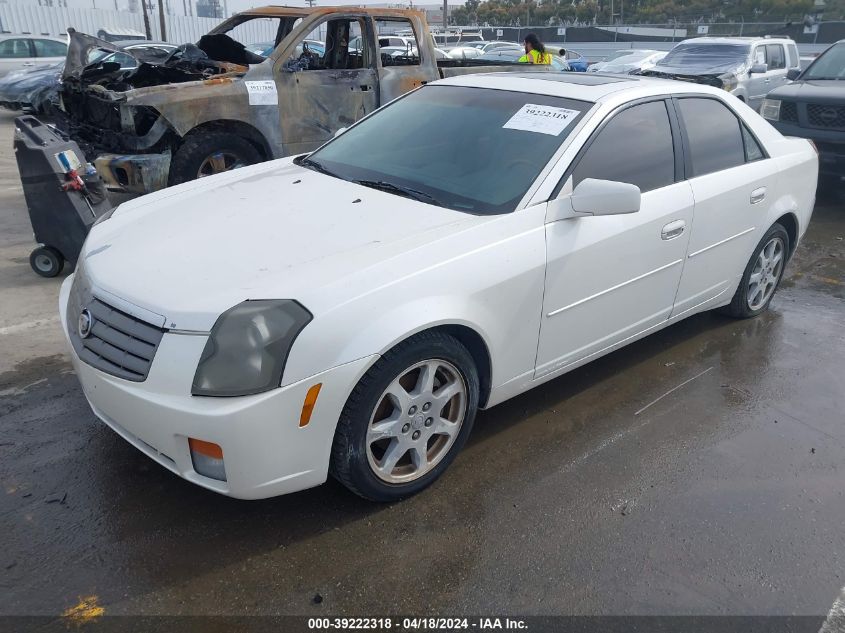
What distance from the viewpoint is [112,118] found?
6473mm

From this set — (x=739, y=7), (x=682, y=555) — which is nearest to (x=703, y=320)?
(x=682, y=555)

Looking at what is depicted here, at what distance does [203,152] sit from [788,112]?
707 cm

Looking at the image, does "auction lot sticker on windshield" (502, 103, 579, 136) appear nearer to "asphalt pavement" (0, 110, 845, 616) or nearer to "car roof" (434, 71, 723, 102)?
"car roof" (434, 71, 723, 102)

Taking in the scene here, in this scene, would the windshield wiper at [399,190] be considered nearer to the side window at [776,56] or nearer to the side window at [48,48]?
the side window at [776,56]

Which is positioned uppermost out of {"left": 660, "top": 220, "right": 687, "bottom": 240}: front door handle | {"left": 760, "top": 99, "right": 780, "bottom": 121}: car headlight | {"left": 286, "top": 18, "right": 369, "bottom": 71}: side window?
{"left": 286, "top": 18, "right": 369, "bottom": 71}: side window

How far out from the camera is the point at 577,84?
144 inches

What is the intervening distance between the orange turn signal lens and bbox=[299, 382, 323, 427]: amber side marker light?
29cm

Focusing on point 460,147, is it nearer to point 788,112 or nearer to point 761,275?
point 761,275

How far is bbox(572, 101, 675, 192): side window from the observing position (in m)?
3.30

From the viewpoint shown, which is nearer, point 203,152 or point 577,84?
point 577,84

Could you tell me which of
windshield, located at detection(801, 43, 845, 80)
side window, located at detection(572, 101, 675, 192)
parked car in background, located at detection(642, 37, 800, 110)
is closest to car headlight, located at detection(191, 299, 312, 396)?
side window, located at detection(572, 101, 675, 192)

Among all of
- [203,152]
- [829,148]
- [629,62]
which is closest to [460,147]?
[203,152]

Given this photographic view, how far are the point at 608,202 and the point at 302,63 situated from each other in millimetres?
5005

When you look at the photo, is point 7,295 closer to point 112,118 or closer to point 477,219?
point 112,118
